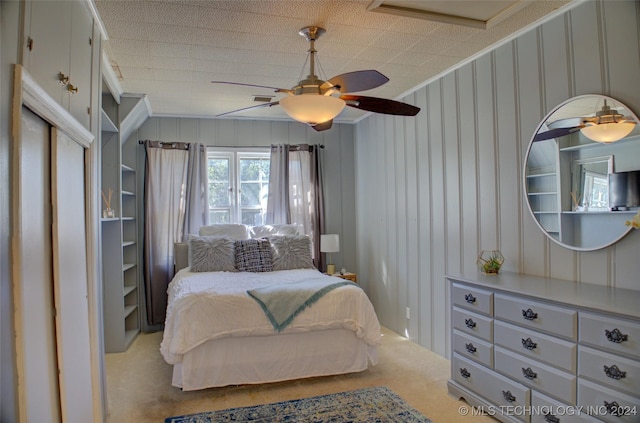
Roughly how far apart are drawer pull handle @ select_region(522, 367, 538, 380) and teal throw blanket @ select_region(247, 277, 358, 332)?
1450mm

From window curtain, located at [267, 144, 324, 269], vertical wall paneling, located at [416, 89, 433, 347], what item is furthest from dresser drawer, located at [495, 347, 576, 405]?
window curtain, located at [267, 144, 324, 269]

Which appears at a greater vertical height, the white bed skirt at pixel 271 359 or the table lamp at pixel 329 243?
the table lamp at pixel 329 243

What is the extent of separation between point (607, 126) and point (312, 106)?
1671mm

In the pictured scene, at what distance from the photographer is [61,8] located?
6.10ft

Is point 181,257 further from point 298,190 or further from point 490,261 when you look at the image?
point 490,261

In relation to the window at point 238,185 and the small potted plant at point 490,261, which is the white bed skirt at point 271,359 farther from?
the window at point 238,185

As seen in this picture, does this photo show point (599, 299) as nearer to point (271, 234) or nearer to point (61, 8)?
point (61, 8)

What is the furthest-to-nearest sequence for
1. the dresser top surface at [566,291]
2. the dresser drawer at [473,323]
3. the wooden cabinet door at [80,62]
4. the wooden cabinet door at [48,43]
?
the dresser drawer at [473,323] → the wooden cabinet door at [80,62] → the dresser top surface at [566,291] → the wooden cabinet door at [48,43]

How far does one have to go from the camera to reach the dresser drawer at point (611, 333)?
180 centimetres

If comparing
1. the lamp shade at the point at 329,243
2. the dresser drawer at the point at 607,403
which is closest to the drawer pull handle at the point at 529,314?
the dresser drawer at the point at 607,403

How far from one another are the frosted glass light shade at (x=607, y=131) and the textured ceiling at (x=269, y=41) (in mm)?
782

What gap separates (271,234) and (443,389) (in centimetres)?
254

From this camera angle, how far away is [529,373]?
2.29m

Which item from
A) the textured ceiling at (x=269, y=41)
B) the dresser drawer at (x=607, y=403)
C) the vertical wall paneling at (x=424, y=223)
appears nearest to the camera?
the dresser drawer at (x=607, y=403)
